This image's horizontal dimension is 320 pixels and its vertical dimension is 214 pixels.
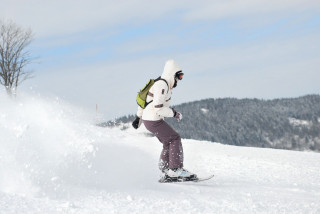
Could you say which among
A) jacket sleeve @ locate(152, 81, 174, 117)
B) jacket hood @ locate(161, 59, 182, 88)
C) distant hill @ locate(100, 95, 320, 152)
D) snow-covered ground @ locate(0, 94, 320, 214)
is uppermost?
distant hill @ locate(100, 95, 320, 152)

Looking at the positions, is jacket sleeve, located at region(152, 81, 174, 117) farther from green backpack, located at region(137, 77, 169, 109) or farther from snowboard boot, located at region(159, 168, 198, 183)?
snowboard boot, located at region(159, 168, 198, 183)

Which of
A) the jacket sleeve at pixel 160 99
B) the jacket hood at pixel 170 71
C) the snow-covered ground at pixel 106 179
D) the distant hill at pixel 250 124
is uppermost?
the distant hill at pixel 250 124

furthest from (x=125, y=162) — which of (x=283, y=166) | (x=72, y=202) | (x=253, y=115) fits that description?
(x=253, y=115)

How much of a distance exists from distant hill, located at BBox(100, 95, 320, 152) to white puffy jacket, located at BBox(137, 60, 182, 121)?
427 ft

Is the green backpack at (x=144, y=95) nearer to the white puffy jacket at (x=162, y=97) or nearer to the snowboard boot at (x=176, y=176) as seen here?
the white puffy jacket at (x=162, y=97)

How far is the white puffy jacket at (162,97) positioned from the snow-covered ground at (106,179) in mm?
1237

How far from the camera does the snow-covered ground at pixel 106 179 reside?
482cm

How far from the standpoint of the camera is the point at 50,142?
724 centimetres

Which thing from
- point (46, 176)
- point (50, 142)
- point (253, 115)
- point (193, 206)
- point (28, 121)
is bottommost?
point (193, 206)

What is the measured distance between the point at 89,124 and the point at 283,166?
6.35 meters

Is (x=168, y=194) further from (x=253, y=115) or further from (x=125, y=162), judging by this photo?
(x=253, y=115)

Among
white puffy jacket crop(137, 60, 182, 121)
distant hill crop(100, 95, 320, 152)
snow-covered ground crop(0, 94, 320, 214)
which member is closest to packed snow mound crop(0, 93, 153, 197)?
snow-covered ground crop(0, 94, 320, 214)

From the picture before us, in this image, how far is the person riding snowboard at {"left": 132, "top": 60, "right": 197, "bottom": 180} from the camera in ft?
22.4

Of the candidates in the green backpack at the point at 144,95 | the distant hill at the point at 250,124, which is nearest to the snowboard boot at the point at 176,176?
the green backpack at the point at 144,95
